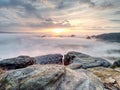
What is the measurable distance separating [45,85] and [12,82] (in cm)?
188

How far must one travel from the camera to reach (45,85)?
10.1 metres

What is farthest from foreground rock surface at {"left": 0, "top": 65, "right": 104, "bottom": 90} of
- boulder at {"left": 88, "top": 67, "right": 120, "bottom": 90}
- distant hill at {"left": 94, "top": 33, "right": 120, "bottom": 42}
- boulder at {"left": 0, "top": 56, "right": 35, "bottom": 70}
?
distant hill at {"left": 94, "top": 33, "right": 120, "bottom": 42}

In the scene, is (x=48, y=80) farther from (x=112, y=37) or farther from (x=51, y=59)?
(x=112, y=37)

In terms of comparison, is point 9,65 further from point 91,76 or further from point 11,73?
point 91,76

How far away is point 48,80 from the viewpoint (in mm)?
10211

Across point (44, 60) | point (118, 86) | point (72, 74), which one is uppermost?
point (72, 74)

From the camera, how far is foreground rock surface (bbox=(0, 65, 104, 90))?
33.1ft

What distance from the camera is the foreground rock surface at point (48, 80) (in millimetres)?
10078

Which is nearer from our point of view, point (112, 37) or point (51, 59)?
point (51, 59)

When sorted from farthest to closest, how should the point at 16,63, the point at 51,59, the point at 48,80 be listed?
the point at 51,59, the point at 16,63, the point at 48,80

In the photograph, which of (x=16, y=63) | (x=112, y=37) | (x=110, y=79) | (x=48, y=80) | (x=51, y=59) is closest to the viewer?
(x=48, y=80)

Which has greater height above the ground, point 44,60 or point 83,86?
point 83,86

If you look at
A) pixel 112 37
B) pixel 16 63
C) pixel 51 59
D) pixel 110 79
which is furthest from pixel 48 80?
pixel 112 37

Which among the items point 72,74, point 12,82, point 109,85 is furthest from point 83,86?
point 12,82
